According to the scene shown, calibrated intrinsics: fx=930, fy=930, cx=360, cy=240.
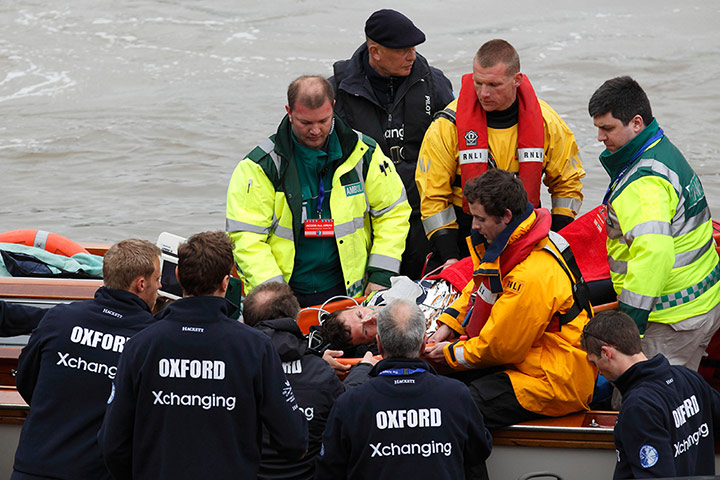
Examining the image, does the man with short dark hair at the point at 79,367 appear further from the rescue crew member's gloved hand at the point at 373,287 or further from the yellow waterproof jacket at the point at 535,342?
the rescue crew member's gloved hand at the point at 373,287

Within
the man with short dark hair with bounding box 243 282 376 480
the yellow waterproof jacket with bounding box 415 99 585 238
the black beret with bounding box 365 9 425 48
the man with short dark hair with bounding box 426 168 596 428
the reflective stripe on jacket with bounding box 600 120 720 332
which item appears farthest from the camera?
the black beret with bounding box 365 9 425 48

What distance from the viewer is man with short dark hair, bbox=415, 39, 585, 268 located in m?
4.68

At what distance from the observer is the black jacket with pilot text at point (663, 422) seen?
3023mm

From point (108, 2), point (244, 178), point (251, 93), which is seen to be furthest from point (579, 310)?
point (108, 2)

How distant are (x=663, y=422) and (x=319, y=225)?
6.90ft

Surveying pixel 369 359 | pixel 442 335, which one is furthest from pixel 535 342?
pixel 369 359

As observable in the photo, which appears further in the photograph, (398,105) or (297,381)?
(398,105)

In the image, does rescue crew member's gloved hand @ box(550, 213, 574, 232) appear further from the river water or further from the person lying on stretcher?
the river water

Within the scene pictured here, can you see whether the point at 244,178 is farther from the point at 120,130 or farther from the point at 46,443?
the point at 120,130

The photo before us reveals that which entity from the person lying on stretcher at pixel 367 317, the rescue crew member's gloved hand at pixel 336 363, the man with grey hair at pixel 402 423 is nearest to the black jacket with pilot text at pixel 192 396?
the man with grey hair at pixel 402 423

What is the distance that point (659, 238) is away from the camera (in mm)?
3730

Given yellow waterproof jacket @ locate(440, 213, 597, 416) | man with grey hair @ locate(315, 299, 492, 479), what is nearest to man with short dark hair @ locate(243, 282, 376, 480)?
man with grey hair @ locate(315, 299, 492, 479)

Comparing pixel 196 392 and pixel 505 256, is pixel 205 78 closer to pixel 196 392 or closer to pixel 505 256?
pixel 505 256

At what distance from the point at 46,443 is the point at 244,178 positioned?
1.70 m
